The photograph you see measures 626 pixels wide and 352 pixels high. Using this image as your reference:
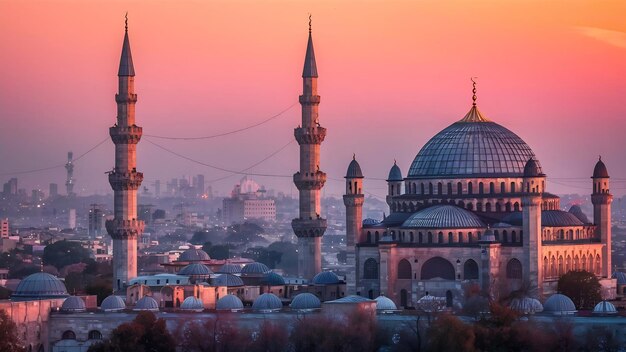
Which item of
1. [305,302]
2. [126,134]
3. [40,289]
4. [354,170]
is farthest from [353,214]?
[40,289]

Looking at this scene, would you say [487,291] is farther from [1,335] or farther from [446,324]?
[1,335]

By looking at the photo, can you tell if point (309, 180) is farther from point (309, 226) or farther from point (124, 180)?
point (124, 180)

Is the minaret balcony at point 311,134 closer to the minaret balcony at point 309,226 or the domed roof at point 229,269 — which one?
the minaret balcony at point 309,226

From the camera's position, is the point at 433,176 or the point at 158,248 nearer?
the point at 433,176

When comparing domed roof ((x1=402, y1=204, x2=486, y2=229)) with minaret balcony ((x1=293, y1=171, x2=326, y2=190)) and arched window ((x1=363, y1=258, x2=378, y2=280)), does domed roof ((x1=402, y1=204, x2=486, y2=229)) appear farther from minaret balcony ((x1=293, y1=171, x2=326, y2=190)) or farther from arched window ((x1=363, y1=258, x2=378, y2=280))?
minaret balcony ((x1=293, y1=171, x2=326, y2=190))

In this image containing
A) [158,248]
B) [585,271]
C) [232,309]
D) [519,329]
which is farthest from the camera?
[158,248]

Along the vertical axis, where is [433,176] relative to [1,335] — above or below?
above

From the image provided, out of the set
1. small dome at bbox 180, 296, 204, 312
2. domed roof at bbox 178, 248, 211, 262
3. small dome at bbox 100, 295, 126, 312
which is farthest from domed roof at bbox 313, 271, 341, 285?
domed roof at bbox 178, 248, 211, 262

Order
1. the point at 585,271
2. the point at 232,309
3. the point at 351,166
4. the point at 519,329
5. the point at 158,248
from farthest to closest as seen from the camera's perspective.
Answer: the point at 158,248, the point at 351,166, the point at 585,271, the point at 232,309, the point at 519,329

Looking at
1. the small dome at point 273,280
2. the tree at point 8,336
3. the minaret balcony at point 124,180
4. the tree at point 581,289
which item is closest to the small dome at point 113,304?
the tree at point 8,336

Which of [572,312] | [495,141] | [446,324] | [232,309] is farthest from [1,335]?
[495,141]
